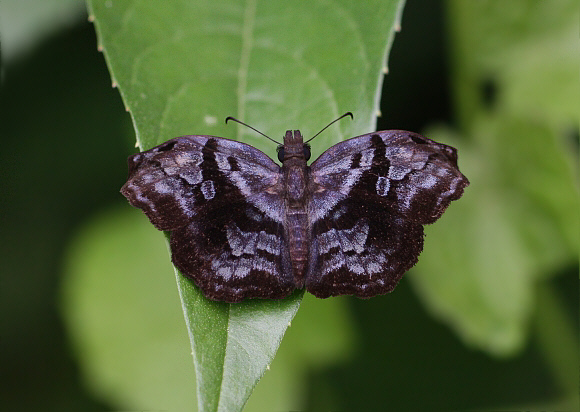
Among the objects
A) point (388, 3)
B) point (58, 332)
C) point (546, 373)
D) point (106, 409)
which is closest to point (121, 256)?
point (58, 332)

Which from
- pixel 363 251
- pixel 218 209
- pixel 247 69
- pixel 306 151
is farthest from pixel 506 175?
pixel 218 209

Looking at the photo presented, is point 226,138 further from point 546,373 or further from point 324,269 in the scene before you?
point 546,373

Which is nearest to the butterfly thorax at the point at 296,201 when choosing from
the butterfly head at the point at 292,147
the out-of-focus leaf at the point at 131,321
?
the butterfly head at the point at 292,147

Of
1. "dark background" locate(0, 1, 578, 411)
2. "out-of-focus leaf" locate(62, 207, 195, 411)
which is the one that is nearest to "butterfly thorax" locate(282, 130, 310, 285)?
"dark background" locate(0, 1, 578, 411)

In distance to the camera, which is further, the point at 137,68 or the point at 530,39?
the point at 530,39

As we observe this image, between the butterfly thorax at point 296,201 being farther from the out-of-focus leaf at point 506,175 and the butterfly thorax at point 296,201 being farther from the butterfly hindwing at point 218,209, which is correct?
the out-of-focus leaf at point 506,175

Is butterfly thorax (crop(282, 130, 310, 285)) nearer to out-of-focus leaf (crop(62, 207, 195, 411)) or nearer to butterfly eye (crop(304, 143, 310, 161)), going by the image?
butterfly eye (crop(304, 143, 310, 161))
